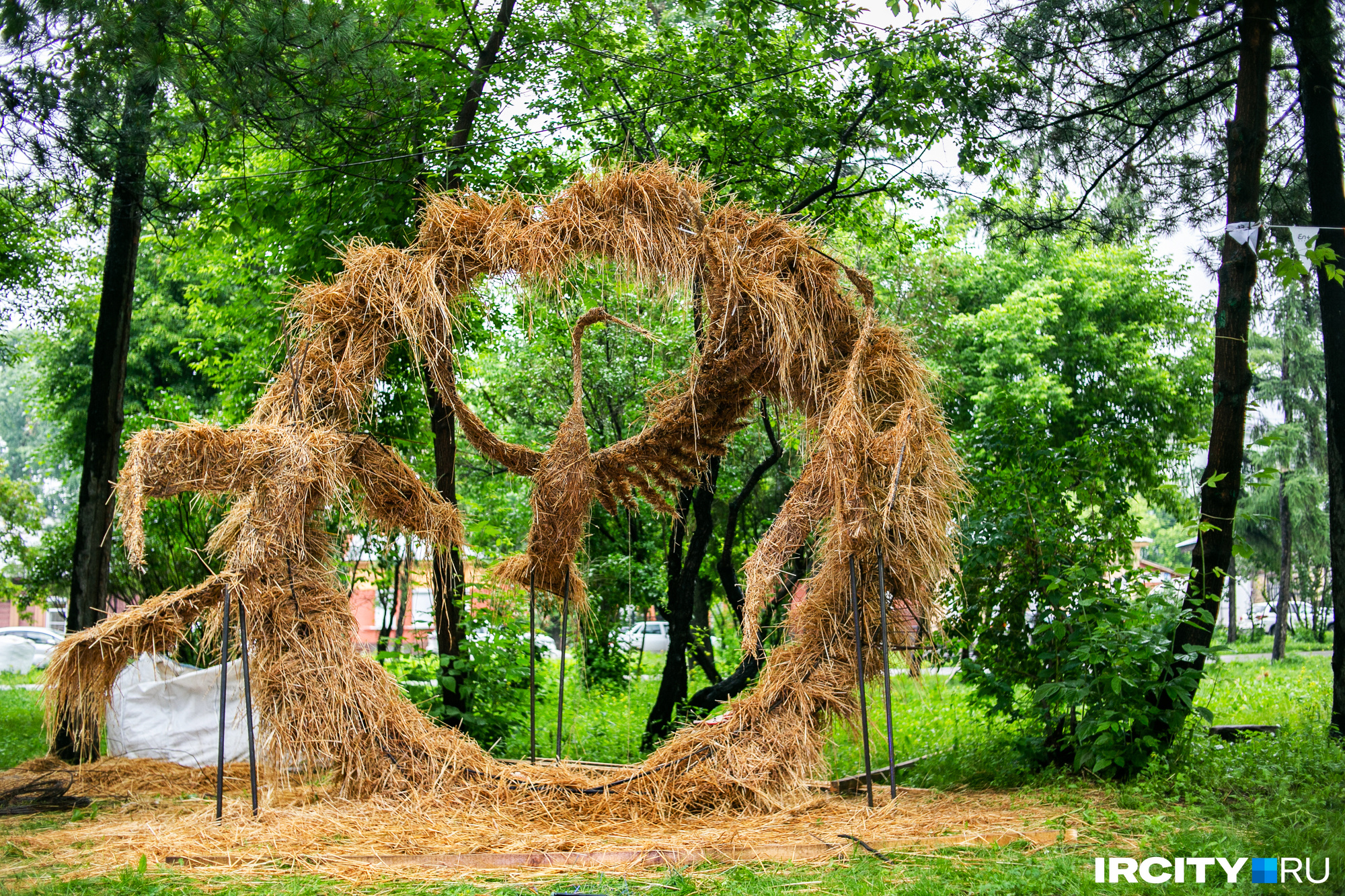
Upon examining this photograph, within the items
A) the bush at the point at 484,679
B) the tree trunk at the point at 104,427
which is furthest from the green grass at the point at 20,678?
the bush at the point at 484,679

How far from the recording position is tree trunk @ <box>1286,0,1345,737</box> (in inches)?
242

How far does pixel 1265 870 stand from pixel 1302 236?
3.44 meters

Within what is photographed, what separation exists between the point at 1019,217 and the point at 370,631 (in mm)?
17802

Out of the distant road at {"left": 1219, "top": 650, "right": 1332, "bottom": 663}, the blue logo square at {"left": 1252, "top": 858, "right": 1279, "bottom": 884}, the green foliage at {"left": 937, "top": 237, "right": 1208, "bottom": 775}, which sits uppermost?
the green foliage at {"left": 937, "top": 237, "right": 1208, "bottom": 775}

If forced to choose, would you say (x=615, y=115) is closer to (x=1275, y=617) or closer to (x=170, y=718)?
(x=170, y=718)

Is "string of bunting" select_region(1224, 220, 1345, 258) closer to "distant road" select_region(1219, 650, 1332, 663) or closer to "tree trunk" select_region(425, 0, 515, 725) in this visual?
"tree trunk" select_region(425, 0, 515, 725)

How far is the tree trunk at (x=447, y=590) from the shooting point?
6828 millimetres

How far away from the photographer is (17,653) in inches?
804

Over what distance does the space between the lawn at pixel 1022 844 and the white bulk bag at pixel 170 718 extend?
4.51ft

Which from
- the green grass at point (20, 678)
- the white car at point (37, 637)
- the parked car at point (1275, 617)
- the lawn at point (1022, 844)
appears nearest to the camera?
the lawn at point (1022, 844)

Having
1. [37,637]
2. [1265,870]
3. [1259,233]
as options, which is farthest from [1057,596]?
[37,637]

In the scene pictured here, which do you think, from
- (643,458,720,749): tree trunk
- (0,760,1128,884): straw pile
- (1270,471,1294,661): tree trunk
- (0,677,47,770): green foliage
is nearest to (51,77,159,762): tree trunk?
(0,677,47,770): green foliage

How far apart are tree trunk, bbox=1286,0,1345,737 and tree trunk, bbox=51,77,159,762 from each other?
8.17 metres

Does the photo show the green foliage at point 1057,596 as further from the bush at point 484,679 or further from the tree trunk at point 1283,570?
the tree trunk at point 1283,570
